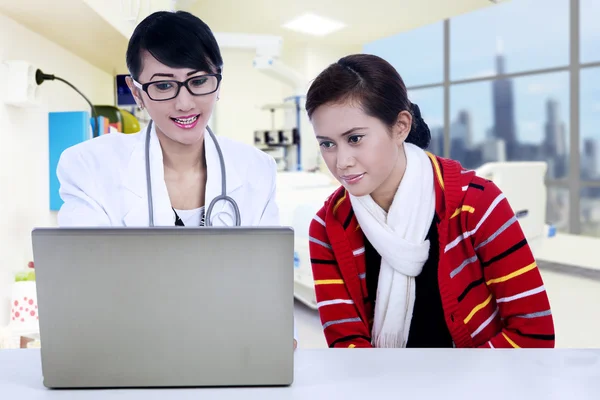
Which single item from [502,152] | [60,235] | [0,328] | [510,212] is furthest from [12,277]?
[502,152]

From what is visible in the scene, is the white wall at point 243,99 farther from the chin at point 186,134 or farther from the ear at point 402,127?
the ear at point 402,127

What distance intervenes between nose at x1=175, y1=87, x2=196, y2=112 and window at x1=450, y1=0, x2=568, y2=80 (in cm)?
432

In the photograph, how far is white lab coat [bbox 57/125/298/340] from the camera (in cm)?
109

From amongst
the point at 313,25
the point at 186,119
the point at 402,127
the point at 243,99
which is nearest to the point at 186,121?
the point at 186,119

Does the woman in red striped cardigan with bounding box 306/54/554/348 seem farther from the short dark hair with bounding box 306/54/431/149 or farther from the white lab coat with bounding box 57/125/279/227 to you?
the white lab coat with bounding box 57/125/279/227

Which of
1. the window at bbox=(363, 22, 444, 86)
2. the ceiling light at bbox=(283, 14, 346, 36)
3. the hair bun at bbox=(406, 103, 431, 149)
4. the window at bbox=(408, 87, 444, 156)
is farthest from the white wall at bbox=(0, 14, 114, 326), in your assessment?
the window at bbox=(408, 87, 444, 156)

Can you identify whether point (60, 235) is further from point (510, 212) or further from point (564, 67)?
point (564, 67)

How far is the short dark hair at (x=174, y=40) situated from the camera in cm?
107

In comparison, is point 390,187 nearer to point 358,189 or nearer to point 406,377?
point 358,189

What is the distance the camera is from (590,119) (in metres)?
4.33

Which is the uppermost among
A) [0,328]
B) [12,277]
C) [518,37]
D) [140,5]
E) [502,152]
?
[518,37]

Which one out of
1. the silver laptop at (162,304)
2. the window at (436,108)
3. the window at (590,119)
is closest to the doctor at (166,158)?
the silver laptop at (162,304)

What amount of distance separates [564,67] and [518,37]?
20.4 inches

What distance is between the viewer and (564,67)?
4.42 metres
